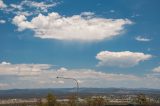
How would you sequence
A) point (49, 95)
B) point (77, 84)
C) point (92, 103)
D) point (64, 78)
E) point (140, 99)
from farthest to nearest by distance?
1. point (92, 103)
2. point (49, 95)
3. point (140, 99)
4. point (77, 84)
5. point (64, 78)

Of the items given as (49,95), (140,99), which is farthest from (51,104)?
(140,99)

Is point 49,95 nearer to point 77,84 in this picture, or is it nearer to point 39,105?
point 39,105

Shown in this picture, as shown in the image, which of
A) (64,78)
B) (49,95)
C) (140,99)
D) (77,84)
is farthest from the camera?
(49,95)

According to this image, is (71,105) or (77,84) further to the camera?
(71,105)

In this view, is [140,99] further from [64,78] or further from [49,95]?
[64,78]

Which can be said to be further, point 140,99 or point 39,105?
point 39,105

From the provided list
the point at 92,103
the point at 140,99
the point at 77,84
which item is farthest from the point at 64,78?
the point at 92,103

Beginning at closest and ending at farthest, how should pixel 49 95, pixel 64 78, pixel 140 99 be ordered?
pixel 64 78 → pixel 140 99 → pixel 49 95

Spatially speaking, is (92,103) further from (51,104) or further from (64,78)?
(64,78)

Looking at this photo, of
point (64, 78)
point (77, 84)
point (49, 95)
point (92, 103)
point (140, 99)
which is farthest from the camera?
point (92, 103)
